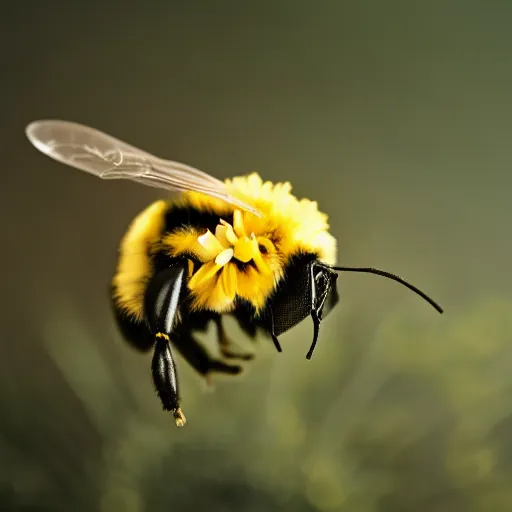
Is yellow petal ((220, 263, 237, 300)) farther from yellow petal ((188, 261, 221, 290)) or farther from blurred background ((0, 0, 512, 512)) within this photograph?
blurred background ((0, 0, 512, 512))

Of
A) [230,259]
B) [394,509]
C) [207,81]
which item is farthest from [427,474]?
[207,81]

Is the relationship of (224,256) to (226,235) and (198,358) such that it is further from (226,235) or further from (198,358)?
(198,358)

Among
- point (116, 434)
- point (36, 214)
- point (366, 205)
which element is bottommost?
point (116, 434)

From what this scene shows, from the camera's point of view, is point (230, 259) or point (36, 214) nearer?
point (230, 259)

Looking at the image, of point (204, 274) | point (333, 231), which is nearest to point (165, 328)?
point (204, 274)

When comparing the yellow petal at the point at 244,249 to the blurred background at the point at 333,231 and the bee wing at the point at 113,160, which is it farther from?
the blurred background at the point at 333,231

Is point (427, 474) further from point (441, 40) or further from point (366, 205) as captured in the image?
point (441, 40)

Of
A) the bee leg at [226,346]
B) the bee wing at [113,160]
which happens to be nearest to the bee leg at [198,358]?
the bee leg at [226,346]
